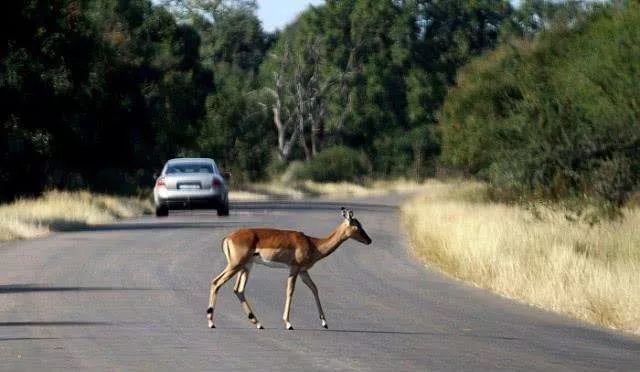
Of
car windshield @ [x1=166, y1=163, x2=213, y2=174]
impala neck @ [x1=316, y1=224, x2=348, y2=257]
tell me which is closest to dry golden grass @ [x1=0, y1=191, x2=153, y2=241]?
car windshield @ [x1=166, y1=163, x2=213, y2=174]

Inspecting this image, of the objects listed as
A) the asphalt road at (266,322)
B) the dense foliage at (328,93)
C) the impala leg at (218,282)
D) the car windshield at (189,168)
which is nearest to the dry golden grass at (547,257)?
the asphalt road at (266,322)

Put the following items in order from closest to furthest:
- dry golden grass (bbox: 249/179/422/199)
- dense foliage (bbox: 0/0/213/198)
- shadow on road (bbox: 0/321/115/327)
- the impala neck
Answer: the impala neck
shadow on road (bbox: 0/321/115/327)
dense foliage (bbox: 0/0/213/198)
dry golden grass (bbox: 249/179/422/199)

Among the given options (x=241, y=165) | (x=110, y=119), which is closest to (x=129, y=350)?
(x=110, y=119)

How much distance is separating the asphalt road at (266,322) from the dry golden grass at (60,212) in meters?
6.04

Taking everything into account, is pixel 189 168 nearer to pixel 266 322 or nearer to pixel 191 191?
pixel 191 191

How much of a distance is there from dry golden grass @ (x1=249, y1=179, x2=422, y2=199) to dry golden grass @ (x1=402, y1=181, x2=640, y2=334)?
124 ft

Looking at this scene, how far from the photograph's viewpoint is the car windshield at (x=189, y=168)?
45000 mm

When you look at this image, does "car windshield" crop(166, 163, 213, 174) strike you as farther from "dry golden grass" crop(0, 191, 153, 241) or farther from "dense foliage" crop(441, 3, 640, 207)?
"dense foliage" crop(441, 3, 640, 207)

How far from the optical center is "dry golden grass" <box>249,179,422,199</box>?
7688cm

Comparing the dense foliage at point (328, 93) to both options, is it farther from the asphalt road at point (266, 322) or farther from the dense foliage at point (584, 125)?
the asphalt road at point (266, 322)

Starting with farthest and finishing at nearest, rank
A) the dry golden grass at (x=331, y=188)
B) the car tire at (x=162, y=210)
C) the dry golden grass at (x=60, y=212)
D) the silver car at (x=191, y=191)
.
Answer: the dry golden grass at (x=331, y=188), the car tire at (x=162, y=210), the silver car at (x=191, y=191), the dry golden grass at (x=60, y=212)

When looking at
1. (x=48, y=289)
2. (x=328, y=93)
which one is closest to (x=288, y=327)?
(x=48, y=289)

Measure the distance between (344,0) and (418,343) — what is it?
9490cm

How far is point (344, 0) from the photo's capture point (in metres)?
109
